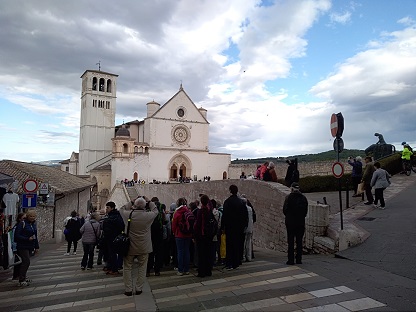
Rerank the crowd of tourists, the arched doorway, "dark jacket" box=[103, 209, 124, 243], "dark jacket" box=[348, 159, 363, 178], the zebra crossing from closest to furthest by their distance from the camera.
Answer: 1. the zebra crossing
2. the crowd of tourists
3. "dark jacket" box=[103, 209, 124, 243]
4. "dark jacket" box=[348, 159, 363, 178]
5. the arched doorway

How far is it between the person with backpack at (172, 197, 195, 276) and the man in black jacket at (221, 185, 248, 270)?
2.49 feet

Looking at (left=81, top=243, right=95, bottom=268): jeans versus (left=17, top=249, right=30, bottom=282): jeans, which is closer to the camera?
(left=17, top=249, right=30, bottom=282): jeans

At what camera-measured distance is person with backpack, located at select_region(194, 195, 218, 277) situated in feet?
21.9

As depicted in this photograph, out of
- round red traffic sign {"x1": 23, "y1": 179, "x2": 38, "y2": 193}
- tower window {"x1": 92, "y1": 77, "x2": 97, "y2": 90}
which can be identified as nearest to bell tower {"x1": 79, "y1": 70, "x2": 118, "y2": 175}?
tower window {"x1": 92, "y1": 77, "x2": 97, "y2": 90}

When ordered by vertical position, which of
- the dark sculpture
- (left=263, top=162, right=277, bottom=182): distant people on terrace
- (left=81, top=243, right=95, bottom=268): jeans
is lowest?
(left=81, top=243, right=95, bottom=268): jeans

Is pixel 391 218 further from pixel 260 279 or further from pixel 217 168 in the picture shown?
pixel 217 168

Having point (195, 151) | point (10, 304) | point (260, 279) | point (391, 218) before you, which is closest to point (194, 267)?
point (260, 279)

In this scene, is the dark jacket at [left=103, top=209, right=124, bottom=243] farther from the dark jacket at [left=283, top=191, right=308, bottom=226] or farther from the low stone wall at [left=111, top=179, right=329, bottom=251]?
the low stone wall at [left=111, top=179, right=329, bottom=251]

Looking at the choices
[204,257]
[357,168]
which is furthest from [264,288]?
[357,168]

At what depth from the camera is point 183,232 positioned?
6.95 meters

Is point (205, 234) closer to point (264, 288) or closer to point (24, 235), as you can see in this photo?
point (264, 288)

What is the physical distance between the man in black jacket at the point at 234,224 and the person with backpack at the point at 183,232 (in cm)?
76

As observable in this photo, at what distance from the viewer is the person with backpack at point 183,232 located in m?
6.94

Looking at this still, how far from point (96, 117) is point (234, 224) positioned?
2315 inches
